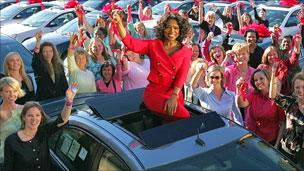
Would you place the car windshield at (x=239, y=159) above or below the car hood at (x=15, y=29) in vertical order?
above

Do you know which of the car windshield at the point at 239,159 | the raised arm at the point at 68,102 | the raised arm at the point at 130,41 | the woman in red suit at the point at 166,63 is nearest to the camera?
the car windshield at the point at 239,159

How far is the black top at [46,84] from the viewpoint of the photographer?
5.69m

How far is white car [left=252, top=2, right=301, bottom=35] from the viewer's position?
1254 cm

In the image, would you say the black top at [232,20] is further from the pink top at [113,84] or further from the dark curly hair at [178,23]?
the dark curly hair at [178,23]

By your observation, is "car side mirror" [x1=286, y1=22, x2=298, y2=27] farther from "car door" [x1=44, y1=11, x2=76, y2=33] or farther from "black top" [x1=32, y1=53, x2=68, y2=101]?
"black top" [x1=32, y1=53, x2=68, y2=101]

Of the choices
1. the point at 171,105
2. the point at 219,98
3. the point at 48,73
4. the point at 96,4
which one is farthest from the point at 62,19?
the point at 171,105

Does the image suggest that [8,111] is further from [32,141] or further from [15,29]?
[15,29]

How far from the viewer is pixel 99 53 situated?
20.8 ft

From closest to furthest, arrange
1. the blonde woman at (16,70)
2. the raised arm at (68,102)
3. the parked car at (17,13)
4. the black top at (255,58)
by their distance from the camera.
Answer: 1. the raised arm at (68,102)
2. the blonde woman at (16,70)
3. the black top at (255,58)
4. the parked car at (17,13)

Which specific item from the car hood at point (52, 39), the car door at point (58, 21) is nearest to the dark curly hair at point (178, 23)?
the car hood at point (52, 39)

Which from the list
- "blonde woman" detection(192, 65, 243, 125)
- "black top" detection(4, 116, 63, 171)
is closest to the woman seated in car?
"black top" detection(4, 116, 63, 171)

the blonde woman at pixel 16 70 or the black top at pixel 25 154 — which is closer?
the black top at pixel 25 154

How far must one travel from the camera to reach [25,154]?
363 cm

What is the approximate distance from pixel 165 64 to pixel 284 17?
32.3 ft
